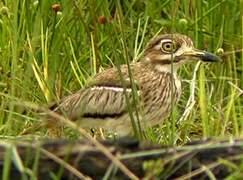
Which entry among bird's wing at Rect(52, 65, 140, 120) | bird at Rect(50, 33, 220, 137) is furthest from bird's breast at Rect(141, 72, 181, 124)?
bird's wing at Rect(52, 65, 140, 120)

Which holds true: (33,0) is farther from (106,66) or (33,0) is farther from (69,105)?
(69,105)

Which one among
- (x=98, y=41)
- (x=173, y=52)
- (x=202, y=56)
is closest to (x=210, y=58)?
(x=202, y=56)

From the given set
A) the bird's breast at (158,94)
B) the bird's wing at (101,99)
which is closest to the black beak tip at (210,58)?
the bird's breast at (158,94)

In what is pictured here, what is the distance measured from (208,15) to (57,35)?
0.94 metres

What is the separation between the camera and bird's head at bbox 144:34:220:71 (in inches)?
233

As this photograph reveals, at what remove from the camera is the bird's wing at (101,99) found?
5762 millimetres

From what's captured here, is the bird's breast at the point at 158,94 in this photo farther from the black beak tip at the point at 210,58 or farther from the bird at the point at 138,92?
the black beak tip at the point at 210,58

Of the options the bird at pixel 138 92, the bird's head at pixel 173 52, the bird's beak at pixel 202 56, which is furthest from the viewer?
the bird's head at pixel 173 52

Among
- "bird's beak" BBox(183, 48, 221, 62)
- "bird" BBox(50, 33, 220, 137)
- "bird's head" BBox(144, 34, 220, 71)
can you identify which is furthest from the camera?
"bird's head" BBox(144, 34, 220, 71)

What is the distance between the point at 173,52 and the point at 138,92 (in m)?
0.28

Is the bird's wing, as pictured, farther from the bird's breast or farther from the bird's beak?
the bird's beak

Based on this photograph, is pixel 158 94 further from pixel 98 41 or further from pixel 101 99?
pixel 98 41

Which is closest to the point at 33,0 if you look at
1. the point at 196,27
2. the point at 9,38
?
the point at 9,38

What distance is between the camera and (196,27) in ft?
21.3
